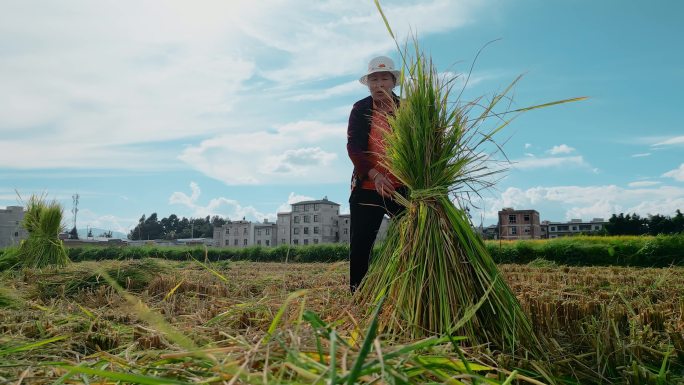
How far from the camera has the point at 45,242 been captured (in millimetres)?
8773

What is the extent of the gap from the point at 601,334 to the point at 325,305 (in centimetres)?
152

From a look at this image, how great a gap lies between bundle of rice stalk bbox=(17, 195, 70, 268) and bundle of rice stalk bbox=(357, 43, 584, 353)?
8.15 metres

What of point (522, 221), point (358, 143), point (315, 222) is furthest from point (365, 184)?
point (522, 221)

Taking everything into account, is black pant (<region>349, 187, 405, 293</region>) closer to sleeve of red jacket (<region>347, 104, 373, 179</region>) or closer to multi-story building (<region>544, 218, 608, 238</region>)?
sleeve of red jacket (<region>347, 104, 373, 179</region>)

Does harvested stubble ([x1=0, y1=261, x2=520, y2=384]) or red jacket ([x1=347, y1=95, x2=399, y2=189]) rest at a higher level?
red jacket ([x1=347, y1=95, x2=399, y2=189])

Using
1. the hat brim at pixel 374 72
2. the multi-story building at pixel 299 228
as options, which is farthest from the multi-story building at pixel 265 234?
the hat brim at pixel 374 72

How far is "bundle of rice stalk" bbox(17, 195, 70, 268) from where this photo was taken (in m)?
8.59

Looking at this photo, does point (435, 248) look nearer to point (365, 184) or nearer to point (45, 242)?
point (365, 184)

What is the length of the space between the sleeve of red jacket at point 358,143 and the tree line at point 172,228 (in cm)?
10631

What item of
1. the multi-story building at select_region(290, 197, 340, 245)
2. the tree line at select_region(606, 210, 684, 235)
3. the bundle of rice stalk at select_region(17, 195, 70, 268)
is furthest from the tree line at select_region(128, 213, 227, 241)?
the bundle of rice stalk at select_region(17, 195, 70, 268)

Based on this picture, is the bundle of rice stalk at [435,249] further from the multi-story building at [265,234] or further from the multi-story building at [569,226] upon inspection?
the multi-story building at [569,226]

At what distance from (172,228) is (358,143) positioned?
116 m

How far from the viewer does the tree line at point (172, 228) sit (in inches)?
4222

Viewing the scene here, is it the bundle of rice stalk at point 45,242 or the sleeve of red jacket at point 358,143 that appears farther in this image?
the bundle of rice stalk at point 45,242
